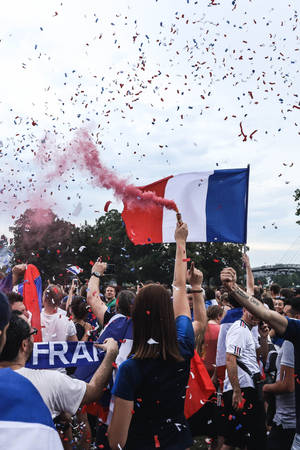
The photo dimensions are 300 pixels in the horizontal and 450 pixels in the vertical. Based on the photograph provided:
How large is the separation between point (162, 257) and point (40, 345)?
53.1m

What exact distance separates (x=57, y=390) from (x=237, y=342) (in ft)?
10.9

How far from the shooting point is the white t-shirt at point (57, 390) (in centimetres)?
290

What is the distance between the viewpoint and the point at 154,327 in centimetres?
309

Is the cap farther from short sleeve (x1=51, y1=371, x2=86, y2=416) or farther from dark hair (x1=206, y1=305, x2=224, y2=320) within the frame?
dark hair (x1=206, y1=305, x2=224, y2=320)

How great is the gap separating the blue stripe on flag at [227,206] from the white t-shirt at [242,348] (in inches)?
71.4

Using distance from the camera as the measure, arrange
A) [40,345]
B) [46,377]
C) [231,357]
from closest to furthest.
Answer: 1. [46,377]
2. [40,345]
3. [231,357]

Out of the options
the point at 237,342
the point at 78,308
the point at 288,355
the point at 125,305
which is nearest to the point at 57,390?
the point at 125,305

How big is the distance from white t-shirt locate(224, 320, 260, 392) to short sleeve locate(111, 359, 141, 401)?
305 cm

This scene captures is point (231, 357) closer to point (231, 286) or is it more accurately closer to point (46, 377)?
point (231, 286)

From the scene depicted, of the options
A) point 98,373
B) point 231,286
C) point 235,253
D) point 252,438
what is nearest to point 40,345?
point 98,373

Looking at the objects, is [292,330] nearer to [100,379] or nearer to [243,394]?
[100,379]

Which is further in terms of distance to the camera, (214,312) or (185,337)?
(214,312)

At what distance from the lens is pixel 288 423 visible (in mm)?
4934

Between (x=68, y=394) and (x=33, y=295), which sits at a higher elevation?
(x=33, y=295)
